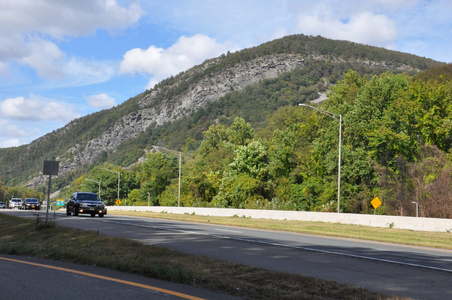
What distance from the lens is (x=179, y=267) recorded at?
32.8 ft

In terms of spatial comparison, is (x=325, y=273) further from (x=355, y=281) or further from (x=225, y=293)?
(x=225, y=293)

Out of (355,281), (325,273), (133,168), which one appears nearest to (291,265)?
(325,273)

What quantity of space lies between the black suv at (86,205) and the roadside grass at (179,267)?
53.5ft

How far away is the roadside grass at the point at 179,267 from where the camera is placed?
312 inches

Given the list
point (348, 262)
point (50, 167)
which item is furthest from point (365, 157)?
point (348, 262)

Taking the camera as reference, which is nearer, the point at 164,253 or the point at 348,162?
the point at 164,253

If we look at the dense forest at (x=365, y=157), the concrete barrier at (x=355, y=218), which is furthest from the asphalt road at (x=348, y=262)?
the dense forest at (x=365, y=157)

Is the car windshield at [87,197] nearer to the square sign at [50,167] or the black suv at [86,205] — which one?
the black suv at [86,205]

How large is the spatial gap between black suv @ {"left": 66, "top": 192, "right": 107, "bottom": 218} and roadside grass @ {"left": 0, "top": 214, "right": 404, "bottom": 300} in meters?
16.3

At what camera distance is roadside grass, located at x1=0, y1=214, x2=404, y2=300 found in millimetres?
7914

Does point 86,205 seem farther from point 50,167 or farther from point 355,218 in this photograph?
point 355,218

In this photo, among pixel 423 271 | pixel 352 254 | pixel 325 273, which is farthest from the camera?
pixel 352 254

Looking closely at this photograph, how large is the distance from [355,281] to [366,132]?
49237mm

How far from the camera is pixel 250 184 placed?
74.6 meters
